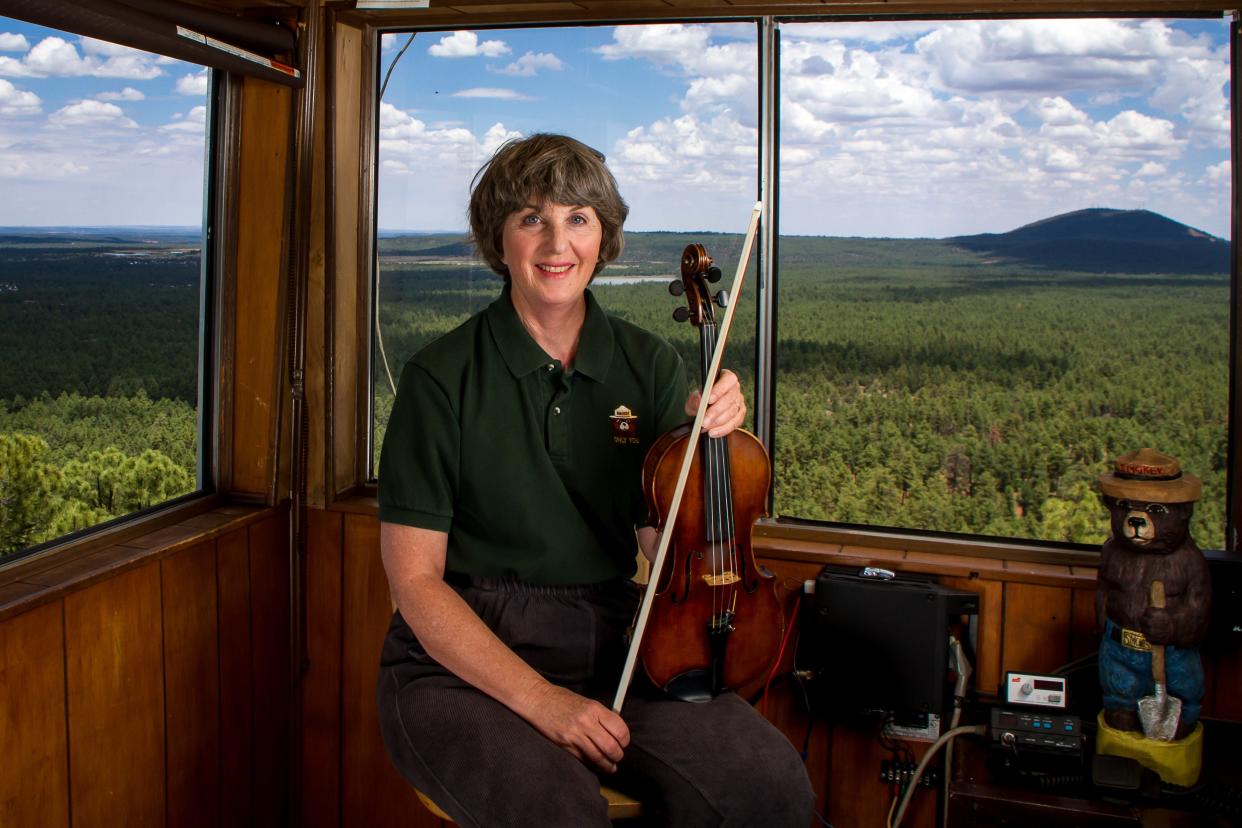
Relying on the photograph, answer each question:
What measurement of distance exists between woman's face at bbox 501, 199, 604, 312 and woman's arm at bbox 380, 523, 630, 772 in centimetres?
44

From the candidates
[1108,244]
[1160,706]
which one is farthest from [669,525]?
[1108,244]

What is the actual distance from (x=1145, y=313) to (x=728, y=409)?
100 centimetres

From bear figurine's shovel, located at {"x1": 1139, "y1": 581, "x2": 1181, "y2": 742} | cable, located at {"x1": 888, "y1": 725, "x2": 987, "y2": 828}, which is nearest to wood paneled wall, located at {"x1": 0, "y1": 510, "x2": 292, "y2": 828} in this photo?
cable, located at {"x1": 888, "y1": 725, "x2": 987, "y2": 828}

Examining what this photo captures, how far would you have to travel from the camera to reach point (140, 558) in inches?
88.0

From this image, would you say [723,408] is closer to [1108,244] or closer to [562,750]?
[562,750]

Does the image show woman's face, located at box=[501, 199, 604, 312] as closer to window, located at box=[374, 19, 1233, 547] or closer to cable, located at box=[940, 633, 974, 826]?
window, located at box=[374, 19, 1233, 547]

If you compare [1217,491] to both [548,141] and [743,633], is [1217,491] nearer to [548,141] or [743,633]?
[743,633]

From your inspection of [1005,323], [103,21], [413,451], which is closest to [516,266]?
[413,451]

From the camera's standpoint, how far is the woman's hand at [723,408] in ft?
6.25

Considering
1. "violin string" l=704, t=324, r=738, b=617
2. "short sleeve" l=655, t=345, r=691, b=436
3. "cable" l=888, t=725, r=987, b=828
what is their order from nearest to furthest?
"violin string" l=704, t=324, r=738, b=617 → "short sleeve" l=655, t=345, r=691, b=436 → "cable" l=888, t=725, r=987, b=828

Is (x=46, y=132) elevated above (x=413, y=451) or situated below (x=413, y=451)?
above

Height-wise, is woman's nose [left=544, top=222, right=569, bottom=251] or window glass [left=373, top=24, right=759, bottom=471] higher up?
window glass [left=373, top=24, right=759, bottom=471]

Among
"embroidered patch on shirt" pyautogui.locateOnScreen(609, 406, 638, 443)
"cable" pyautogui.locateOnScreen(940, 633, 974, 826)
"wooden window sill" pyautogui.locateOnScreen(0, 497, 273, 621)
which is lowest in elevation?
"cable" pyautogui.locateOnScreen(940, 633, 974, 826)

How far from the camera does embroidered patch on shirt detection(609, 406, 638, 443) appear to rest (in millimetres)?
2076
